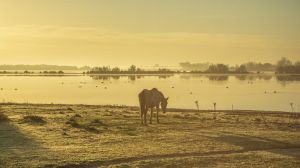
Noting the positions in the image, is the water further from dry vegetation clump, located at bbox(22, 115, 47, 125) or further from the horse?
dry vegetation clump, located at bbox(22, 115, 47, 125)

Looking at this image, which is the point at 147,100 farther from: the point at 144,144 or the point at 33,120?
the point at 144,144

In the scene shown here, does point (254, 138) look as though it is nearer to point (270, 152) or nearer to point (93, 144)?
point (270, 152)

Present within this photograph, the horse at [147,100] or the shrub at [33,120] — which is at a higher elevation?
the horse at [147,100]

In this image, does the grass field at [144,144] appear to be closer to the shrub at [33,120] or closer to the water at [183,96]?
the shrub at [33,120]

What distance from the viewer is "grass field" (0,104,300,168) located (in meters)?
21.2

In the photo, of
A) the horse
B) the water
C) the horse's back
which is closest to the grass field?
the horse

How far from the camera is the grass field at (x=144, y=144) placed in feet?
69.7

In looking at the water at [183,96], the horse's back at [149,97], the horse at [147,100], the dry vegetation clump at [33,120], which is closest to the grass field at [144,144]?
the dry vegetation clump at [33,120]

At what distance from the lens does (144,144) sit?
82.9ft

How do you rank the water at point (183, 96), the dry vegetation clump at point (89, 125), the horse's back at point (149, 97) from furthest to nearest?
the water at point (183, 96) < the horse's back at point (149, 97) < the dry vegetation clump at point (89, 125)

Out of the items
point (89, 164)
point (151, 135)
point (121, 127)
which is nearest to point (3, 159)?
point (89, 164)

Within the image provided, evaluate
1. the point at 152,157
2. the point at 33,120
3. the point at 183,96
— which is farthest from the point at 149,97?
the point at 183,96

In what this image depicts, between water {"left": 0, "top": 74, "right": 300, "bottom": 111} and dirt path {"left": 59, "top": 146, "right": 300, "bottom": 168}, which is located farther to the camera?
water {"left": 0, "top": 74, "right": 300, "bottom": 111}

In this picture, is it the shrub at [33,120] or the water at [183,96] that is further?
the water at [183,96]
